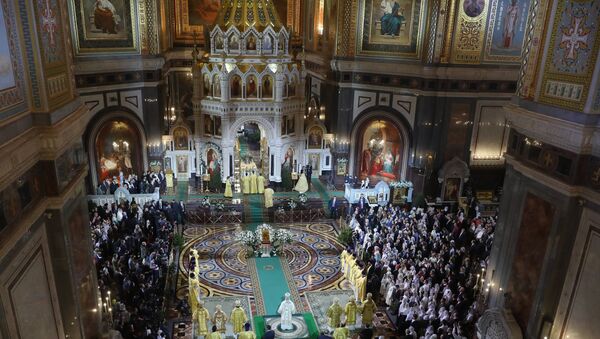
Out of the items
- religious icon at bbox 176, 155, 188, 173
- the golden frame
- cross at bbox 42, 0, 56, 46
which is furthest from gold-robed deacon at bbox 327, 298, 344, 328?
religious icon at bbox 176, 155, 188, 173

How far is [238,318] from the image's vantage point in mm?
14453

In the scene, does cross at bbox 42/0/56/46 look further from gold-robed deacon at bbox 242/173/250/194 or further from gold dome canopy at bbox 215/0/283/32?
gold dome canopy at bbox 215/0/283/32

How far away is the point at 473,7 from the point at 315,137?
34.0ft

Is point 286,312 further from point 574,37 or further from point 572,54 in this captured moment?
point 574,37

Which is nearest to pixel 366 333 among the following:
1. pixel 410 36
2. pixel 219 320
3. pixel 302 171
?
pixel 219 320

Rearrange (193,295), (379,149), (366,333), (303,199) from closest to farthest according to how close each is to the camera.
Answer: (366,333), (193,295), (303,199), (379,149)

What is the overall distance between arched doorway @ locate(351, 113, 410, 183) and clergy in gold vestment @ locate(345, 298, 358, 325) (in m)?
12.2

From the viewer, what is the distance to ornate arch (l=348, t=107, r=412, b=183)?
25.6 metres

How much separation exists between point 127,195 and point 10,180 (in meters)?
16.0

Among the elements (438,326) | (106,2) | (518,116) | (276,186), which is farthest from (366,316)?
(106,2)

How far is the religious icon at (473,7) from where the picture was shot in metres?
22.6

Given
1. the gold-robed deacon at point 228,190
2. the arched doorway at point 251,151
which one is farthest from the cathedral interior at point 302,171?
the gold-robed deacon at point 228,190

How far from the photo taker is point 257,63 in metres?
26.0

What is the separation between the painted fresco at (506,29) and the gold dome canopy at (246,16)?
10.6 m
